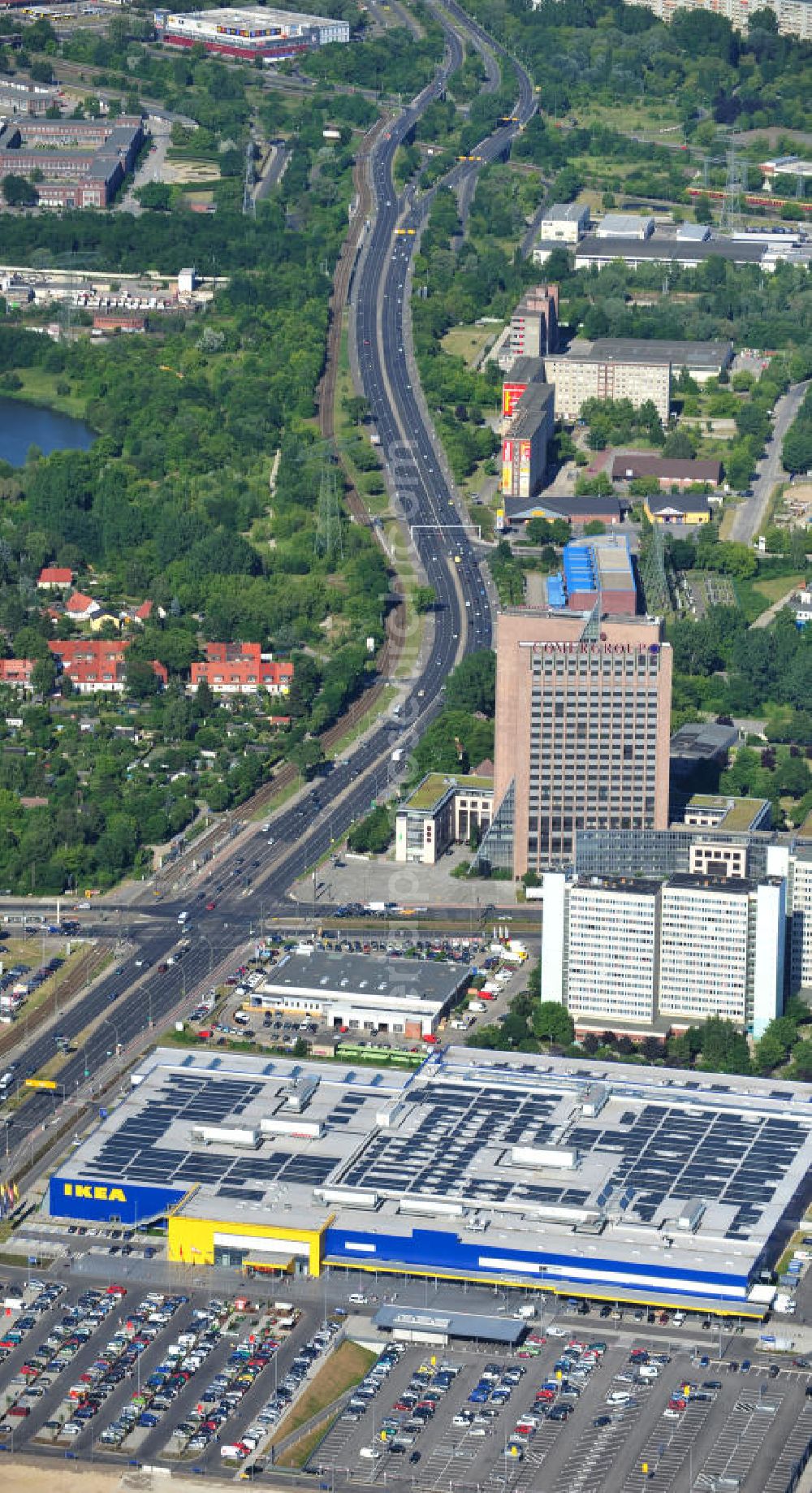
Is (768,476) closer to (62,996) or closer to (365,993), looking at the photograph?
(365,993)

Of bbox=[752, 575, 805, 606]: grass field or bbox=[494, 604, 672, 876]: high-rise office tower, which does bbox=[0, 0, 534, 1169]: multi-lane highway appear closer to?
bbox=[494, 604, 672, 876]: high-rise office tower

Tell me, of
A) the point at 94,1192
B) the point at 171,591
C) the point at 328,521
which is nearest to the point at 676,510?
the point at 328,521

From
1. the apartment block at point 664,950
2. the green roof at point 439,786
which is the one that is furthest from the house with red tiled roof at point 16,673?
the apartment block at point 664,950

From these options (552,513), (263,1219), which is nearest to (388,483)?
(552,513)

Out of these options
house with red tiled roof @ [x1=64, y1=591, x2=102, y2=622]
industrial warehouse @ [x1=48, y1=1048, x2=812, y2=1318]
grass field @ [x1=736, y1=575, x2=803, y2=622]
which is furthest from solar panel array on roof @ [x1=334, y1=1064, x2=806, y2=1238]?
grass field @ [x1=736, y1=575, x2=803, y2=622]

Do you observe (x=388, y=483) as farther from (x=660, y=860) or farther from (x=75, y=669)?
(x=660, y=860)

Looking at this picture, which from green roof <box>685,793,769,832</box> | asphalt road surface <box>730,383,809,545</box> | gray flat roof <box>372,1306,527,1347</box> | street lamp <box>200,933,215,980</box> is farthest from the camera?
asphalt road surface <box>730,383,809,545</box>

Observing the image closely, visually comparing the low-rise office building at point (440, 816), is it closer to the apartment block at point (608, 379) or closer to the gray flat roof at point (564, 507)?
the gray flat roof at point (564, 507)
